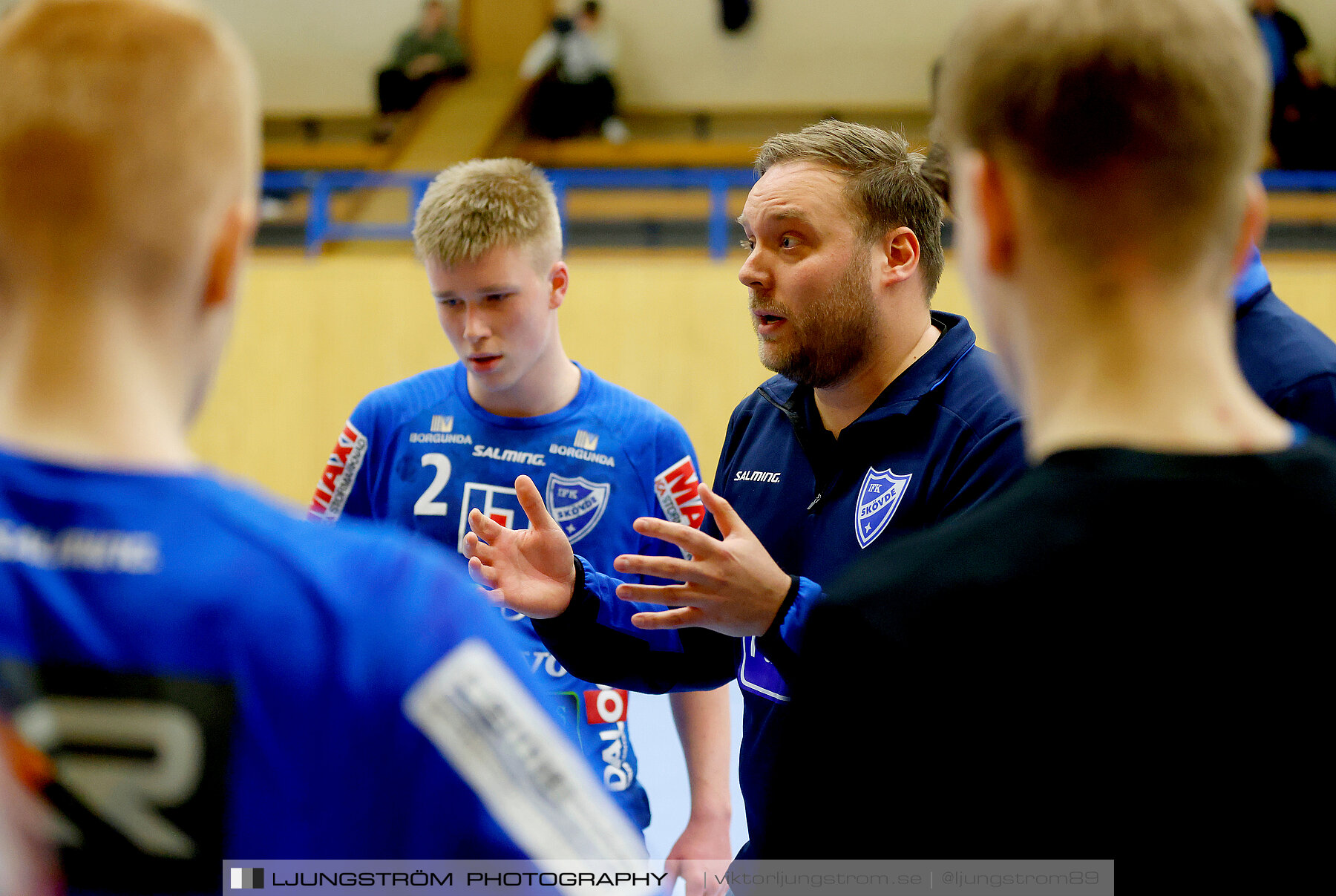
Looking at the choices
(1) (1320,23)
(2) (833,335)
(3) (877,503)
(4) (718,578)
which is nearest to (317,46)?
(1) (1320,23)

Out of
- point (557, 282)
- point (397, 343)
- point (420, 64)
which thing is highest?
point (420, 64)

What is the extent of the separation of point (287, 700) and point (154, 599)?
127mm

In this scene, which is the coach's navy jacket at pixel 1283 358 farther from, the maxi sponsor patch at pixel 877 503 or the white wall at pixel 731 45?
the white wall at pixel 731 45

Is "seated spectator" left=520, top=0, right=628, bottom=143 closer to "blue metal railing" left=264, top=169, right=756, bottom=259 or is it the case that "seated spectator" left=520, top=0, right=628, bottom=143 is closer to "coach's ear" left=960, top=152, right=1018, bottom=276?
"blue metal railing" left=264, top=169, right=756, bottom=259

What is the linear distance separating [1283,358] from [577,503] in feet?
5.62

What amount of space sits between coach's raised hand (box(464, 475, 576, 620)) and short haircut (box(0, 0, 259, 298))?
122cm

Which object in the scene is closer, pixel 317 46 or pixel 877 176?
pixel 877 176

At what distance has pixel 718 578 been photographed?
1.78 meters

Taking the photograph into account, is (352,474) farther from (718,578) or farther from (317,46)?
(317,46)

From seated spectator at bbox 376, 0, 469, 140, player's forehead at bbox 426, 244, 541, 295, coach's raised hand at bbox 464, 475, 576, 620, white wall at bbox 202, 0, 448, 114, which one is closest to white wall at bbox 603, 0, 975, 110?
seated spectator at bbox 376, 0, 469, 140

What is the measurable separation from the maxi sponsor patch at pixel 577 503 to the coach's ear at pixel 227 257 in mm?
2035

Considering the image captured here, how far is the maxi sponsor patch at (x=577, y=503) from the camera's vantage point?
9.86 feet

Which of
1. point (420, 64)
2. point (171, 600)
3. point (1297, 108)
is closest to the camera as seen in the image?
point (171, 600)

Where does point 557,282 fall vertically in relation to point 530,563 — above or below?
above
